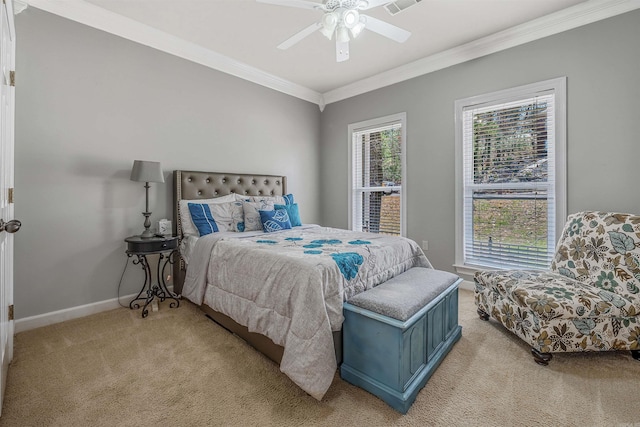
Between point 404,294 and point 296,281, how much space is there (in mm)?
660

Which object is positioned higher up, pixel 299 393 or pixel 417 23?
pixel 417 23

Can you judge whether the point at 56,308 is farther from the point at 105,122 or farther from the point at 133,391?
the point at 105,122

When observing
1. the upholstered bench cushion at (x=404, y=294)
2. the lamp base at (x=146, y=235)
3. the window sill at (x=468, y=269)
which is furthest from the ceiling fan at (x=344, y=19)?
the window sill at (x=468, y=269)

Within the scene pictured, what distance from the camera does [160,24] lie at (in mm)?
2906

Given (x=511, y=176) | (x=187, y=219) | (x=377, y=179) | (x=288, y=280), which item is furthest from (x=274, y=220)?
(x=511, y=176)

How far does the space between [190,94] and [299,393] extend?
322 cm

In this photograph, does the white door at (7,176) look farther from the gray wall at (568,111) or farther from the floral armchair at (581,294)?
the gray wall at (568,111)

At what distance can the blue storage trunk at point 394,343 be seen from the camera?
5.03ft

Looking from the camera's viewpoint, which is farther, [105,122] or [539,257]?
[539,257]

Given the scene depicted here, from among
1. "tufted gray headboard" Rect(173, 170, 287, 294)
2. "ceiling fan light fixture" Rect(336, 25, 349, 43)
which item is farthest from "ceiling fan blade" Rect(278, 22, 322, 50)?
"tufted gray headboard" Rect(173, 170, 287, 294)

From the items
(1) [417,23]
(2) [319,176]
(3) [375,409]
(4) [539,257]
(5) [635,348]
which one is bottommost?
(3) [375,409]

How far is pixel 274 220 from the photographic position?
10.4 feet

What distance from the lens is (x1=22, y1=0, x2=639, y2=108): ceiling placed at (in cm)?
260

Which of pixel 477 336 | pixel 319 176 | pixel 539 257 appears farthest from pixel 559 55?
pixel 319 176
